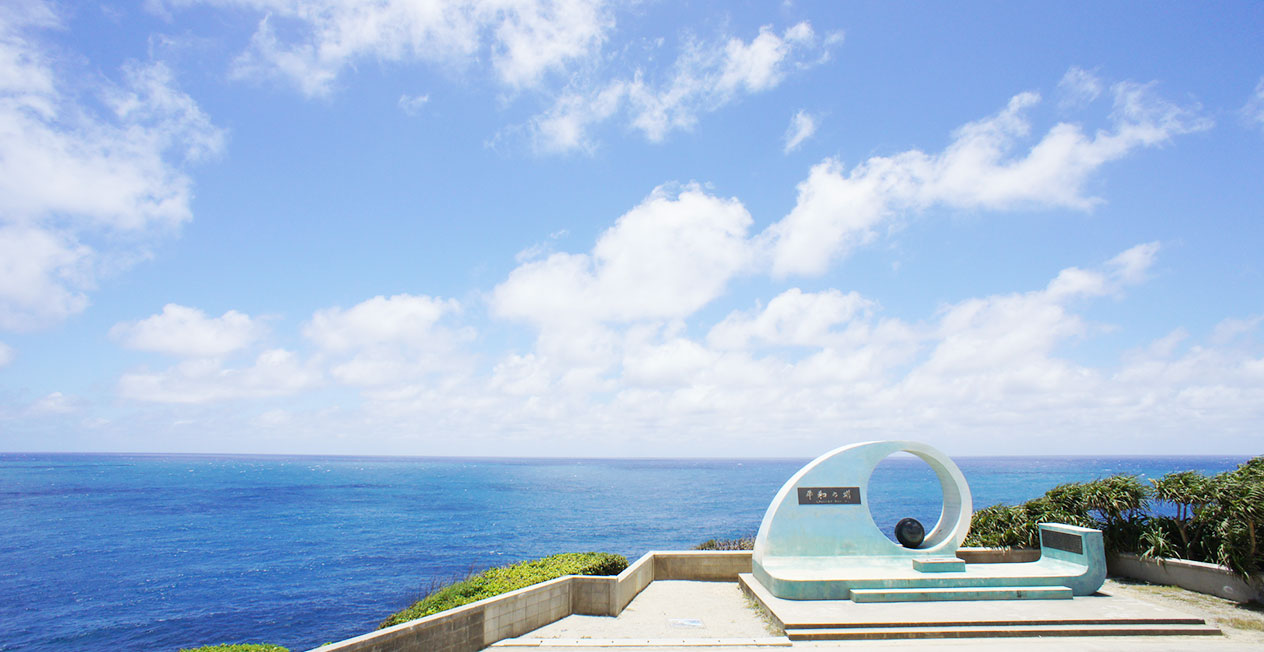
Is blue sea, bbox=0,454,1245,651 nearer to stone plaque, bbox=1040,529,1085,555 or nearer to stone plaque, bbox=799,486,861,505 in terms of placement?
stone plaque, bbox=799,486,861,505

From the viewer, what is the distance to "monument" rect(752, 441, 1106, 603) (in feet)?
41.6

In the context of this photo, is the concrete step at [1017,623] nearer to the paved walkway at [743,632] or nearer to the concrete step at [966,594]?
the paved walkway at [743,632]

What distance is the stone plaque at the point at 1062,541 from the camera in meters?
13.5

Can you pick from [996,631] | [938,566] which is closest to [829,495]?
[938,566]

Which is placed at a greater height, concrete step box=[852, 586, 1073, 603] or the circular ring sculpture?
the circular ring sculpture

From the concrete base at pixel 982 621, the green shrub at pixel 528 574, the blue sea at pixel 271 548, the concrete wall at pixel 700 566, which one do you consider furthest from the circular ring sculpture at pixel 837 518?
the blue sea at pixel 271 548

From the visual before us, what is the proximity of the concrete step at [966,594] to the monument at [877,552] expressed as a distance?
20 millimetres

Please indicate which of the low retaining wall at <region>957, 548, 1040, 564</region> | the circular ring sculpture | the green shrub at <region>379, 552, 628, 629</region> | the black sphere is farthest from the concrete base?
the green shrub at <region>379, 552, 628, 629</region>

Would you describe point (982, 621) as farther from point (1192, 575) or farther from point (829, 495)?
point (1192, 575)

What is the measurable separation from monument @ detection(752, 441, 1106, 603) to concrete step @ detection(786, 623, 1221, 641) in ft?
5.16

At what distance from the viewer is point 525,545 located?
45781 mm

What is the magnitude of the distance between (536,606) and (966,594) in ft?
27.5

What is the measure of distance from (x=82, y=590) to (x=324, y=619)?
16.4 m

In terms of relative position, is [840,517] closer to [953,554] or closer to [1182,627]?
[953,554]
